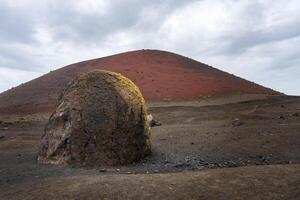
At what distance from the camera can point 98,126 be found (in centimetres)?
1031

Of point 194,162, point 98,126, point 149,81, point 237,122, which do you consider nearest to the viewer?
point 194,162

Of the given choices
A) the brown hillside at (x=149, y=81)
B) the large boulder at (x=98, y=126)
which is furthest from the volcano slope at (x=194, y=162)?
the brown hillside at (x=149, y=81)

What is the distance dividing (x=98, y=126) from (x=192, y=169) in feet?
7.75

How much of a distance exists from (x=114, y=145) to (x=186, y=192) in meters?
3.58

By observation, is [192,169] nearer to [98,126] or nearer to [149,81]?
[98,126]

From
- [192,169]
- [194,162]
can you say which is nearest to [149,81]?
[194,162]

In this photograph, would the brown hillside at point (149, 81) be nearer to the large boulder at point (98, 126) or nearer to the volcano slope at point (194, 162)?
the volcano slope at point (194, 162)

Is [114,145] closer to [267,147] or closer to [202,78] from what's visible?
[267,147]

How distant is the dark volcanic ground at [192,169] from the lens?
7.11 m

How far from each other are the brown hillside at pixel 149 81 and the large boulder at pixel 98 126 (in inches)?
633

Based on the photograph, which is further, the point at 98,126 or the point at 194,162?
the point at 98,126

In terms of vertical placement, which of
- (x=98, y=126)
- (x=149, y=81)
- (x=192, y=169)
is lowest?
(x=192, y=169)

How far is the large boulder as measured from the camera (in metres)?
10.2

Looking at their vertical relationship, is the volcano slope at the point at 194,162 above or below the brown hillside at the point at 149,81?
below
